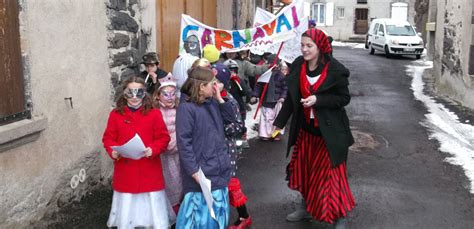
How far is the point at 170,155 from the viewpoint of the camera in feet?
15.0

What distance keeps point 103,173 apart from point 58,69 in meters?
1.41

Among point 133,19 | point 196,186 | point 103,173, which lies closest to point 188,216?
point 196,186

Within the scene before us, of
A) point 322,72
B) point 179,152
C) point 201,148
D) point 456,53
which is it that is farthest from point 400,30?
point 179,152

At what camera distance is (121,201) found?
432 centimetres

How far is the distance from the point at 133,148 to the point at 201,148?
49 centimetres

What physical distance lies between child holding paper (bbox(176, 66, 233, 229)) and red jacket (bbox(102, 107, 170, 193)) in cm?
26

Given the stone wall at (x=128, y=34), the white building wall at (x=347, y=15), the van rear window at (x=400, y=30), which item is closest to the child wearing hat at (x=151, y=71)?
the stone wall at (x=128, y=34)

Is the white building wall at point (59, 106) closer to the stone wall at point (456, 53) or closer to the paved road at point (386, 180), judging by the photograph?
the paved road at point (386, 180)

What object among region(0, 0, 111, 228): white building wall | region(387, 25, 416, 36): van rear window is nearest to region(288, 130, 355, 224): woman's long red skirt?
region(0, 0, 111, 228): white building wall

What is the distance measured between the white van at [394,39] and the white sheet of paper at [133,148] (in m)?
20.9

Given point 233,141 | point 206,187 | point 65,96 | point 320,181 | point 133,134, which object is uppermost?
point 65,96

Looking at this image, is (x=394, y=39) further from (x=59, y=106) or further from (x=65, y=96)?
(x=59, y=106)

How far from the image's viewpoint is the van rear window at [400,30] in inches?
956

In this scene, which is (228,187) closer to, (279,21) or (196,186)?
(196,186)
